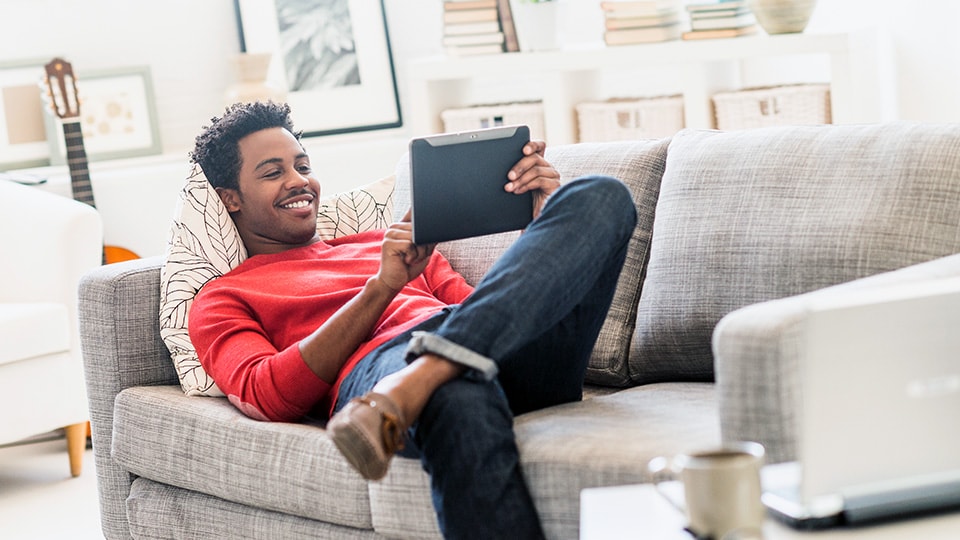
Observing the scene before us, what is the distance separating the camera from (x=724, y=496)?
1.03m

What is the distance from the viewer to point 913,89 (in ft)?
12.0

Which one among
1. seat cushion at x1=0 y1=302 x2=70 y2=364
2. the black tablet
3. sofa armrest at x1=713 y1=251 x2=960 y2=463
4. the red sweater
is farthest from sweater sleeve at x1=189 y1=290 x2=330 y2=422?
Answer: seat cushion at x1=0 y1=302 x2=70 y2=364

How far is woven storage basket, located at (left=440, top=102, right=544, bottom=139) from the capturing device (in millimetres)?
3902

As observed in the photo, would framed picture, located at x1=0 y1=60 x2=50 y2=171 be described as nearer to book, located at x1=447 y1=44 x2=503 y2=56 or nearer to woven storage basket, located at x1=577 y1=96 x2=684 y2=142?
book, located at x1=447 y1=44 x2=503 y2=56

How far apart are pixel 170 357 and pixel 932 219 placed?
1.34 meters

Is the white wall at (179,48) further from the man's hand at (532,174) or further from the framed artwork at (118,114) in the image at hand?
the man's hand at (532,174)

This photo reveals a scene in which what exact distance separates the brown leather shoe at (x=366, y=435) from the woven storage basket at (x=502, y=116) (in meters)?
2.44

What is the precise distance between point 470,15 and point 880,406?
9.74 ft

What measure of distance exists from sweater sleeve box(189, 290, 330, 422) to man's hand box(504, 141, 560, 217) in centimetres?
43

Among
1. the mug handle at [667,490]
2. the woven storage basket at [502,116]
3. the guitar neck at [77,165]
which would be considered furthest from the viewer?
the woven storage basket at [502,116]

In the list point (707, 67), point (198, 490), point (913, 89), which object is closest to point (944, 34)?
point (913, 89)

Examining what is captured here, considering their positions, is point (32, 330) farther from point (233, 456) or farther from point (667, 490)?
point (667, 490)

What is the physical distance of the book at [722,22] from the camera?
3584 millimetres

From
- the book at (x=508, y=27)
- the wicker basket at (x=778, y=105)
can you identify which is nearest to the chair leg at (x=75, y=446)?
the book at (x=508, y=27)
